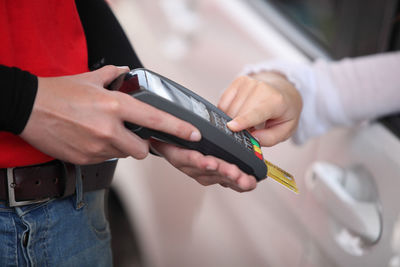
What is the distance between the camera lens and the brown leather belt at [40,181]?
0.72 m

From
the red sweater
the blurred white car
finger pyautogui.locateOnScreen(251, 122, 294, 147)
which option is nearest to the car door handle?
→ the blurred white car

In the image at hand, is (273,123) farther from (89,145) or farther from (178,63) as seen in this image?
(178,63)

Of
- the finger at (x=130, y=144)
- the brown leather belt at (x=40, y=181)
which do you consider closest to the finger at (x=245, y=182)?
the finger at (x=130, y=144)

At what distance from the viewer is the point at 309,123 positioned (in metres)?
1.08

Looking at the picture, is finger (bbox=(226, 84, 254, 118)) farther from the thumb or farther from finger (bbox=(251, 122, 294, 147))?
the thumb

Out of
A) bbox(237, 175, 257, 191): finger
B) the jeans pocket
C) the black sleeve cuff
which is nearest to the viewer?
the black sleeve cuff

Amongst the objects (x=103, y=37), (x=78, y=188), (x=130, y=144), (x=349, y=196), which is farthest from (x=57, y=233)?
(x=349, y=196)

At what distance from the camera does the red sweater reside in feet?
2.29

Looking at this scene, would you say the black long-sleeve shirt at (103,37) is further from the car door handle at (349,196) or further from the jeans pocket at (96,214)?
the car door handle at (349,196)

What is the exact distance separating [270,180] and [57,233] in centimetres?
66

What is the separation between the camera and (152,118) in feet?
2.10

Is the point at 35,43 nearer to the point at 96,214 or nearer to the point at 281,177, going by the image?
the point at 96,214

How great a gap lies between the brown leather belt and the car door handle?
20.4 inches

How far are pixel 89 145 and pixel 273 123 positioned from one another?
1.26 feet
